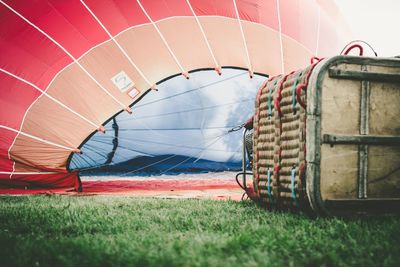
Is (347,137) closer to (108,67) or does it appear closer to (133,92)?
(133,92)

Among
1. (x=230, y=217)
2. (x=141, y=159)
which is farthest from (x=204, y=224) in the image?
(x=141, y=159)

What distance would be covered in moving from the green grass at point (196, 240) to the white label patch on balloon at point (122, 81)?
8.96ft

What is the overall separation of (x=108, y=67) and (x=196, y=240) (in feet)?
12.3

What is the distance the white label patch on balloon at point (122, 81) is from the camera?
197 inches

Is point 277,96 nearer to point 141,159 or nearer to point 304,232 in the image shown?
point 304,232

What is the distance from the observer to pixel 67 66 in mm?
4906

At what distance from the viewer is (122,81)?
5.00 metres

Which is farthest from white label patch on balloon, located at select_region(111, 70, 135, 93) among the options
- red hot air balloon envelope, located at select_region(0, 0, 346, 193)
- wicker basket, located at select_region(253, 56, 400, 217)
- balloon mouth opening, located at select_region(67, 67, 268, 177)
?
wicker basket, located at select_region(253, 56, 400, 217)

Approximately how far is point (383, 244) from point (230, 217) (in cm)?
91

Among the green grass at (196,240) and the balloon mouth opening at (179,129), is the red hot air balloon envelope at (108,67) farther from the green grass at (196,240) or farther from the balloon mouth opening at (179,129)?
the green grass at (196,240)

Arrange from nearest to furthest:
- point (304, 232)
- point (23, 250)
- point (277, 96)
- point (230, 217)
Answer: point (23, 250) → point (304, 232) → point (230, 217) → point (277, 96)

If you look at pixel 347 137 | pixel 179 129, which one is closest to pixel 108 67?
pixel 179 129

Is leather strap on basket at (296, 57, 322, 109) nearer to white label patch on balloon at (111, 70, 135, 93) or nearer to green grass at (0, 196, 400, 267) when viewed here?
green grass at (0, 196, 400, 267)

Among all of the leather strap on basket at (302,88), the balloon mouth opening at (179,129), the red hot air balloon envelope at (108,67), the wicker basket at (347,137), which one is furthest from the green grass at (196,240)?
the balloon mouth opening at (179,129)
